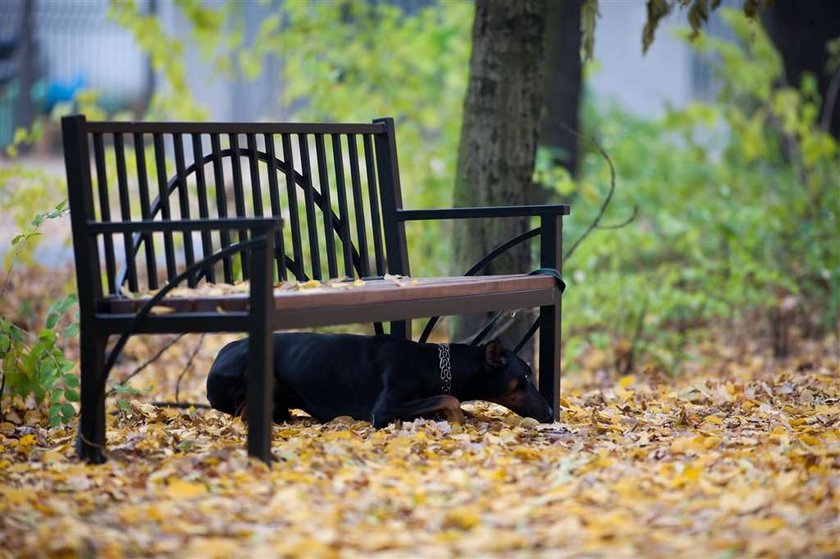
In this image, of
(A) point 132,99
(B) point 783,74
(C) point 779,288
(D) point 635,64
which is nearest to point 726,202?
(C) point 779,288

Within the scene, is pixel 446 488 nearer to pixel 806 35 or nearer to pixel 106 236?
pixel 106 236

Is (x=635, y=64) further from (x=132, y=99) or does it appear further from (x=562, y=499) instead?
(x=562, y=499)

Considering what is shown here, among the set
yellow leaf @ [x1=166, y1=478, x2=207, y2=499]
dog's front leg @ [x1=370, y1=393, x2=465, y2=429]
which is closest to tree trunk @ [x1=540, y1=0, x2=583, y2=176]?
dog's front leg @ [x1=370, y1=393, x2=465, y2=429]

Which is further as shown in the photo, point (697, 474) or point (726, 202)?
point (726, 202)

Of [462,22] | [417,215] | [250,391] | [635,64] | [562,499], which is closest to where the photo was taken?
[562,499]

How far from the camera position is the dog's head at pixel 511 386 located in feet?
16.0

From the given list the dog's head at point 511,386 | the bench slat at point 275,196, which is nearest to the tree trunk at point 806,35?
the dog's head at point 511,386

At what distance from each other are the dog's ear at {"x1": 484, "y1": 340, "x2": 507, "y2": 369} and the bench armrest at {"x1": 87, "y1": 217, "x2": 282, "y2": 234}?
1188 millimetres

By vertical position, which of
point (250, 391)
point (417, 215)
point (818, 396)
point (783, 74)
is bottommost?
point (818, 396)

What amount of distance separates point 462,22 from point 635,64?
49.0 ft

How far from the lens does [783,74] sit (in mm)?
10930

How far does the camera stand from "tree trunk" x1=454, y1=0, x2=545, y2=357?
6332 millimetres

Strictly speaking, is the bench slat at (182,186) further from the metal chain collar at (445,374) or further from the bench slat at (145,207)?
the metal chain collar at (445,374)

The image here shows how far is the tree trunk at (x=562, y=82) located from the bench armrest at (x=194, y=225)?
5.69m
